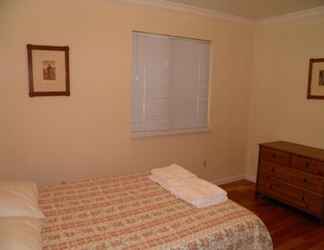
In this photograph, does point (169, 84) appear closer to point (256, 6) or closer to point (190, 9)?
point (190, 9)

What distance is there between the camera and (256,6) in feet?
11.3

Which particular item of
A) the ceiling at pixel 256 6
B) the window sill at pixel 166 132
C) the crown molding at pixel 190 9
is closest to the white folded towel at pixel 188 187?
the window sill at pixel 166 132

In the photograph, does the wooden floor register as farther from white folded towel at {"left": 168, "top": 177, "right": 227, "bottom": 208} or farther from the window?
the window

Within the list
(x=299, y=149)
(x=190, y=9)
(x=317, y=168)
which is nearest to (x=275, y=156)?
(x=299, y=149)

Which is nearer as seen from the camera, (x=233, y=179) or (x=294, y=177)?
(x=294, y=177)

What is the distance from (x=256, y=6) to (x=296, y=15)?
639mm

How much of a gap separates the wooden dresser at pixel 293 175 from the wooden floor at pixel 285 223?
11 cm

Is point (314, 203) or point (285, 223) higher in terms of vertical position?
point (314, 203)

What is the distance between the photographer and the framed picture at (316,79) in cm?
342

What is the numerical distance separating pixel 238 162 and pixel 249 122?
2.21ft

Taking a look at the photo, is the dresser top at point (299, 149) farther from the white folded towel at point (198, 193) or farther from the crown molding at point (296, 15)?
the crown molding at point (296, 15)

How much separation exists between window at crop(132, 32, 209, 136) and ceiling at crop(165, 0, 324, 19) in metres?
0.49

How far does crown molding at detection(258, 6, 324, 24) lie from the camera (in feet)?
11.1

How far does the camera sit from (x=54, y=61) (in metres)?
2.82
